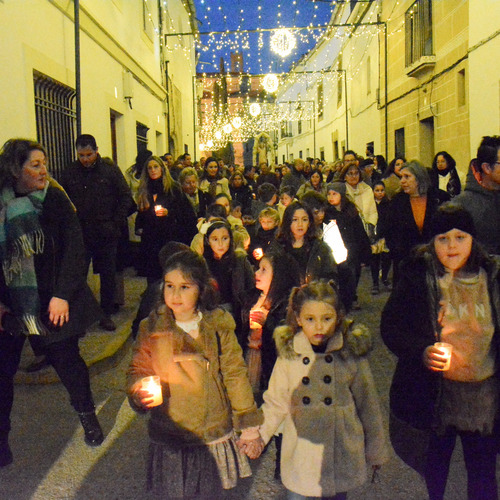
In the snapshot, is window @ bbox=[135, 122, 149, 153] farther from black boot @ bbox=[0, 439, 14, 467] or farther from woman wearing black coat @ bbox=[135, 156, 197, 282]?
black boot @ bbox=[0, 439, 14, 467]

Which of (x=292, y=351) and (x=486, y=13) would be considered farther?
(x=486, y=13)

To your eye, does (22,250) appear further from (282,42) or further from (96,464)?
(282,42)

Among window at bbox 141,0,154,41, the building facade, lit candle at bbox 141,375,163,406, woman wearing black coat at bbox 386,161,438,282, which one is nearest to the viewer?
lit candle at bbox 141,375,163,406

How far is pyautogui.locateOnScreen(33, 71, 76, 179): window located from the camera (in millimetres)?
7273

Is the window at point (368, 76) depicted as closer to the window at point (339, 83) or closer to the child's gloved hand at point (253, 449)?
the window at point (339, 83)

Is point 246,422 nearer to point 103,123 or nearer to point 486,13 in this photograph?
point 103,123

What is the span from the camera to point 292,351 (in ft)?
8.86

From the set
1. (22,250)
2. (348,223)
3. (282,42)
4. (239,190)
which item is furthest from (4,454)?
(282,42)

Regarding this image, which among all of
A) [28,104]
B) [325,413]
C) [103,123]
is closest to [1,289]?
[325,413]

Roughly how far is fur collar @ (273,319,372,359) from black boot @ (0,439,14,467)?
1.94m

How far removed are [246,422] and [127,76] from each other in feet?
32.8

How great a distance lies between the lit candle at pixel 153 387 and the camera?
255 centimetres

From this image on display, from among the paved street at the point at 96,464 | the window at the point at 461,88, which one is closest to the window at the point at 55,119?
the paved street at the point at 96,464

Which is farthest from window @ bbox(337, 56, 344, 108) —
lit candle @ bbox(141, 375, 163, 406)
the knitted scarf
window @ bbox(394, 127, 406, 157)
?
lit candle @ bbox(141, 375, 163, 406)
